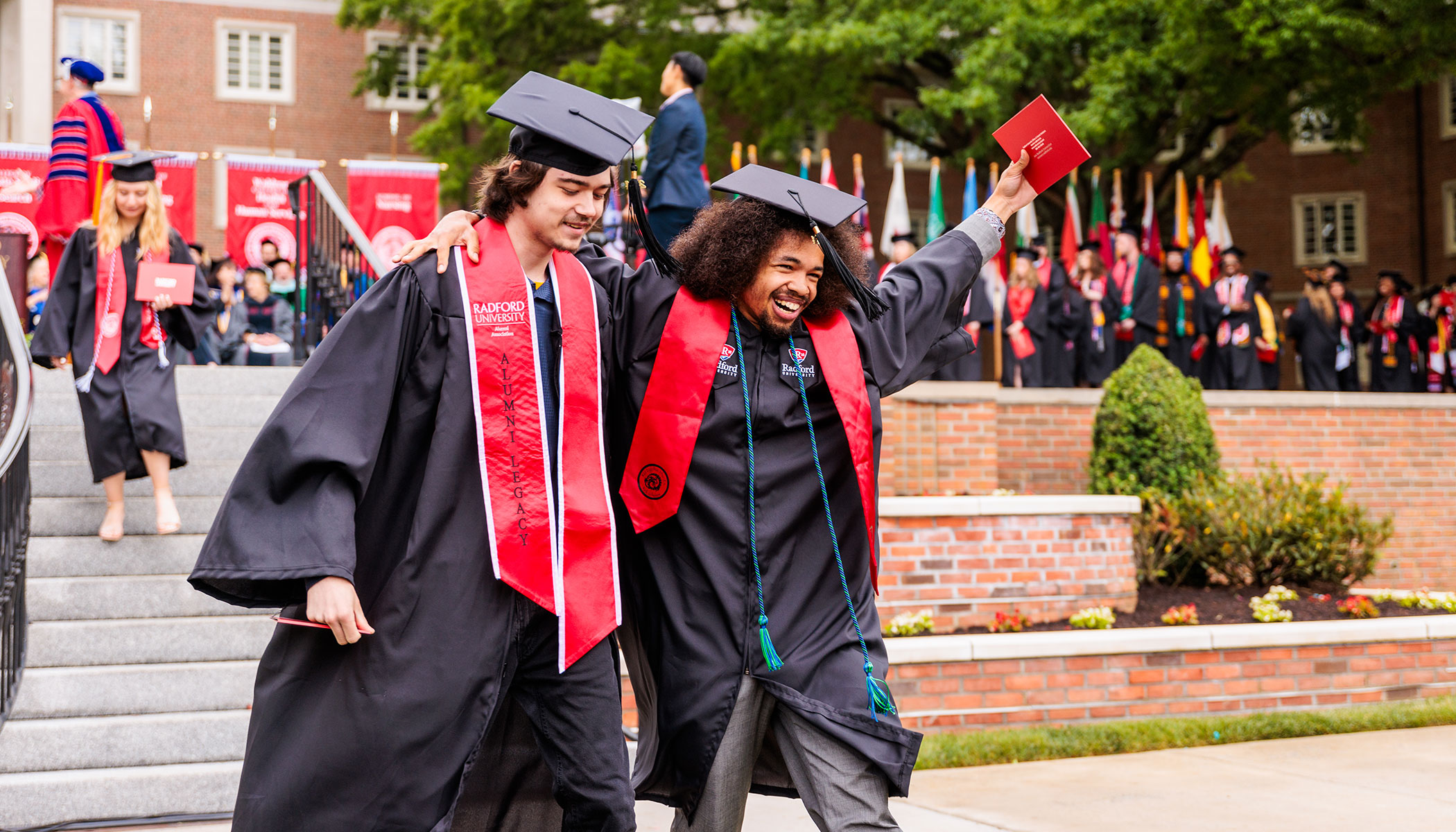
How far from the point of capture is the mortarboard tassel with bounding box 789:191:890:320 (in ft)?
10.9

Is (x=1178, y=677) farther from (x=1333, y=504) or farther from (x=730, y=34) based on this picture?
(x=730, y=34)

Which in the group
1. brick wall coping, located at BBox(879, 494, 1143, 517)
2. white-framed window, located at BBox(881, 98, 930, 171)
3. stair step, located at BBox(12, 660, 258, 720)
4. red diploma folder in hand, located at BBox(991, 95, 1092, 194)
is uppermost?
white-framed window, located at BBox(881, 98, 930, 171)

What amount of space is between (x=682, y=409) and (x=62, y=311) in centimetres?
452

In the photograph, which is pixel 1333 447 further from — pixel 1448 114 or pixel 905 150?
pixel 1448 114

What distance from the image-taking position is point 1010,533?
307 inches

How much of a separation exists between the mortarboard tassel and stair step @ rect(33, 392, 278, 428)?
4751 millimetres

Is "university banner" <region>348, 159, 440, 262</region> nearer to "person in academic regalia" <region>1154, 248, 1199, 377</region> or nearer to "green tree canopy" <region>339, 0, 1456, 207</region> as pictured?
"green tree canopy" <region>339, 0, 1456, 207</region>

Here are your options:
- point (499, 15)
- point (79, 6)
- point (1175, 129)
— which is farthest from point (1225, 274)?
point (79, 6)

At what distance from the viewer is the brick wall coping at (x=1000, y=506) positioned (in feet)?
24.8

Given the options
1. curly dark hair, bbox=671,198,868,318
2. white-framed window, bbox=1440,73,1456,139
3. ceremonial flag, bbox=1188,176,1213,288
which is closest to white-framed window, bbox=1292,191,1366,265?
white-framed window, bbox=1440,73,1456,139

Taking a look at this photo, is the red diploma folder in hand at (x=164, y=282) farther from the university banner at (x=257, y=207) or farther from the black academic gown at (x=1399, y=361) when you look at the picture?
the black academic gown at (x=1399, y=361)

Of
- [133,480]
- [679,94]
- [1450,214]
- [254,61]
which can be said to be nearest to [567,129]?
[133,480]

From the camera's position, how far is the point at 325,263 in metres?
9.83

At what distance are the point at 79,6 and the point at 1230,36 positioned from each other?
23.4 metres
